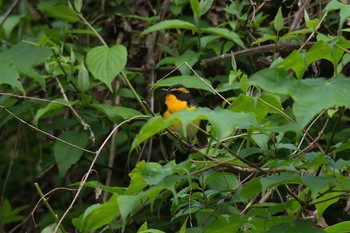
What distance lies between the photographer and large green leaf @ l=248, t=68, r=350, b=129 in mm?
2053

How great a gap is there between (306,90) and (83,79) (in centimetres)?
208

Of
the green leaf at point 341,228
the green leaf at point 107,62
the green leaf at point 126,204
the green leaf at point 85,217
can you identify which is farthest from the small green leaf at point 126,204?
the green leaf at point 107,62

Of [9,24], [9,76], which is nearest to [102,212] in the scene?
[9,76]

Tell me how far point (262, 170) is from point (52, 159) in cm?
232

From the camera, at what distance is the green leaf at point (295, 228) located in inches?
100

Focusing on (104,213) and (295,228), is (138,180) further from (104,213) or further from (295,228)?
(295,228)

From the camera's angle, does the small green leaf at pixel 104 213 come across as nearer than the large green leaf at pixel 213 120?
No

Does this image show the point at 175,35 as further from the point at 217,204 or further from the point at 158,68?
the point at 217,204

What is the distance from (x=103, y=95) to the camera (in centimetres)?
502

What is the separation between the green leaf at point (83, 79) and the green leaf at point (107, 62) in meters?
0.10

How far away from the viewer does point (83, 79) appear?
402 cm

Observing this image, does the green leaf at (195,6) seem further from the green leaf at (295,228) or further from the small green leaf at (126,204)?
the small green leaf at (126,204)

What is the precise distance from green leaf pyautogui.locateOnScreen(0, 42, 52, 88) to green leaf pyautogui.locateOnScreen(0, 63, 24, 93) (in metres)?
0.17

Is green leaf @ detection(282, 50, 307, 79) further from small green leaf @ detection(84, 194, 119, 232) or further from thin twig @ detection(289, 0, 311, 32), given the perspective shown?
thin twig @ detection(289, 0, 311, 32)
